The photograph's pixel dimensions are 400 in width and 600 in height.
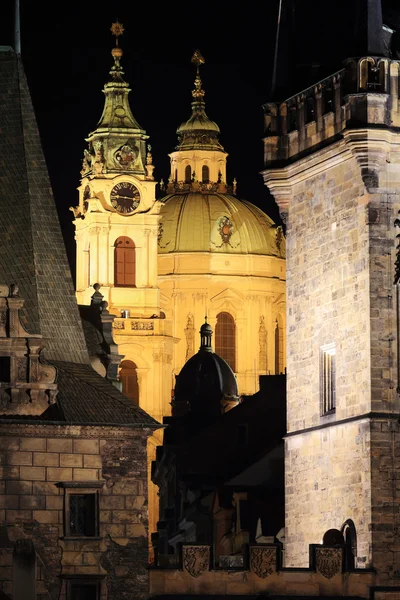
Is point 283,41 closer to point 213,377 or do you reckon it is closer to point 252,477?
point 252,477

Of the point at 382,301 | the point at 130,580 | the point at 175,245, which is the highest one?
the point at 175,245

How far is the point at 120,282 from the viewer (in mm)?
175625

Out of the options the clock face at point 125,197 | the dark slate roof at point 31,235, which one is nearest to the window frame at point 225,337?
the clock face at point 125,197

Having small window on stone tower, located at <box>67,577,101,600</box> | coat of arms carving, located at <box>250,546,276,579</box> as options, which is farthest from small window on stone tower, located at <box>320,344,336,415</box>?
small window on stone tower, located at <box>67,577,101,600</box>

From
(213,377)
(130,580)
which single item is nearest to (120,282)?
(213,377)

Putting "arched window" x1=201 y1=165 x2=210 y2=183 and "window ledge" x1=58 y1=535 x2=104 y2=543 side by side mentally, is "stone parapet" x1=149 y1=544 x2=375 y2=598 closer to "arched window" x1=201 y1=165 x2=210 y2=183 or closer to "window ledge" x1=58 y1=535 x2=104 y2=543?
"window ledge" x1=58 y1=535 x2=104 y2=543

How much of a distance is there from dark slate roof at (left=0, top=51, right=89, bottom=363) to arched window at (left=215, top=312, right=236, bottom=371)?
108 metres

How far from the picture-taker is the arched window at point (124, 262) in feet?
576

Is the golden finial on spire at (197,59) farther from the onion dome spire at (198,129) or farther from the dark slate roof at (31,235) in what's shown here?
the dark slate roof at (31,235)

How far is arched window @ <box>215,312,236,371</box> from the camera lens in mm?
180375

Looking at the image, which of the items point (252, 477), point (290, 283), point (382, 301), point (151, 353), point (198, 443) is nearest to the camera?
point (382, 301)

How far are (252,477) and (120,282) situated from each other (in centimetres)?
7410

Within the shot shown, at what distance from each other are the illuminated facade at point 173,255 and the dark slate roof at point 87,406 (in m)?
97.6

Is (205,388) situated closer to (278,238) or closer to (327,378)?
(278,238)
